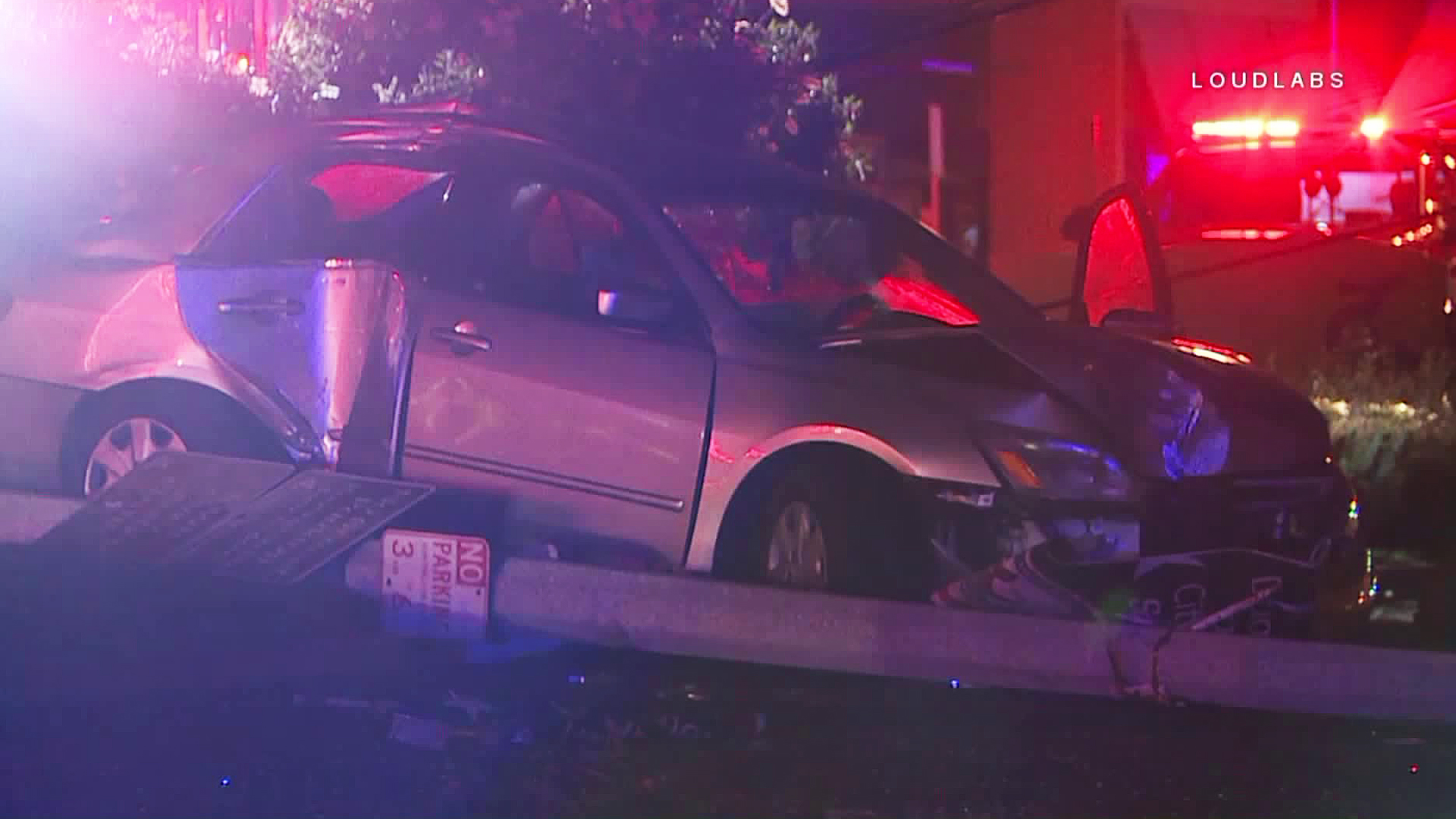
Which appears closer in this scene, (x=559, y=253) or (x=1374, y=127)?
(x=559, y=253)

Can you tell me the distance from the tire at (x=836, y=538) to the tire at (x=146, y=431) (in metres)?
1.78

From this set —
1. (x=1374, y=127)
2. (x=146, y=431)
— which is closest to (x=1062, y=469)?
(x=146, y=431)

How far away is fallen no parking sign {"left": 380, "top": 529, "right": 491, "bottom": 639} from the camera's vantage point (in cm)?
595

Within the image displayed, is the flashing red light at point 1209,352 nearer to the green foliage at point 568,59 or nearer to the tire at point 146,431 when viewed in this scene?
the tire at point 146,431

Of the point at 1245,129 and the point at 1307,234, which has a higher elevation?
the point at 1245,129

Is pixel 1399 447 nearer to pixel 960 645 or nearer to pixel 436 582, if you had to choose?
pixel 960 645

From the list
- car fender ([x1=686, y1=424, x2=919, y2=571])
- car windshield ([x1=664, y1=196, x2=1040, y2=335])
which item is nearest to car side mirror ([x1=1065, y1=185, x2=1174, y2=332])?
car windshield ([x1=664, y1=196, x2=1040, y2=335])

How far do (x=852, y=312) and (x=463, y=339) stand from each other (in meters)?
1.31

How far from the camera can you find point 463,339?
624 centimetres

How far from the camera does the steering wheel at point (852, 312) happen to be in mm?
6348

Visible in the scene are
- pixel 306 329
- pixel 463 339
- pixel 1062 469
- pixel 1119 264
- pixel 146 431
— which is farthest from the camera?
pixel 1119 264

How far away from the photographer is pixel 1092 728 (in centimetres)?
576

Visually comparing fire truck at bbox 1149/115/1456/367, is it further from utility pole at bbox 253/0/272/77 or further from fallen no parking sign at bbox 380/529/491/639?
fallen no parking sign at bbox 380/529/491/639

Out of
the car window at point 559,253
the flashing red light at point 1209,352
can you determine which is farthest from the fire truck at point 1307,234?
the car window at point 559,253
